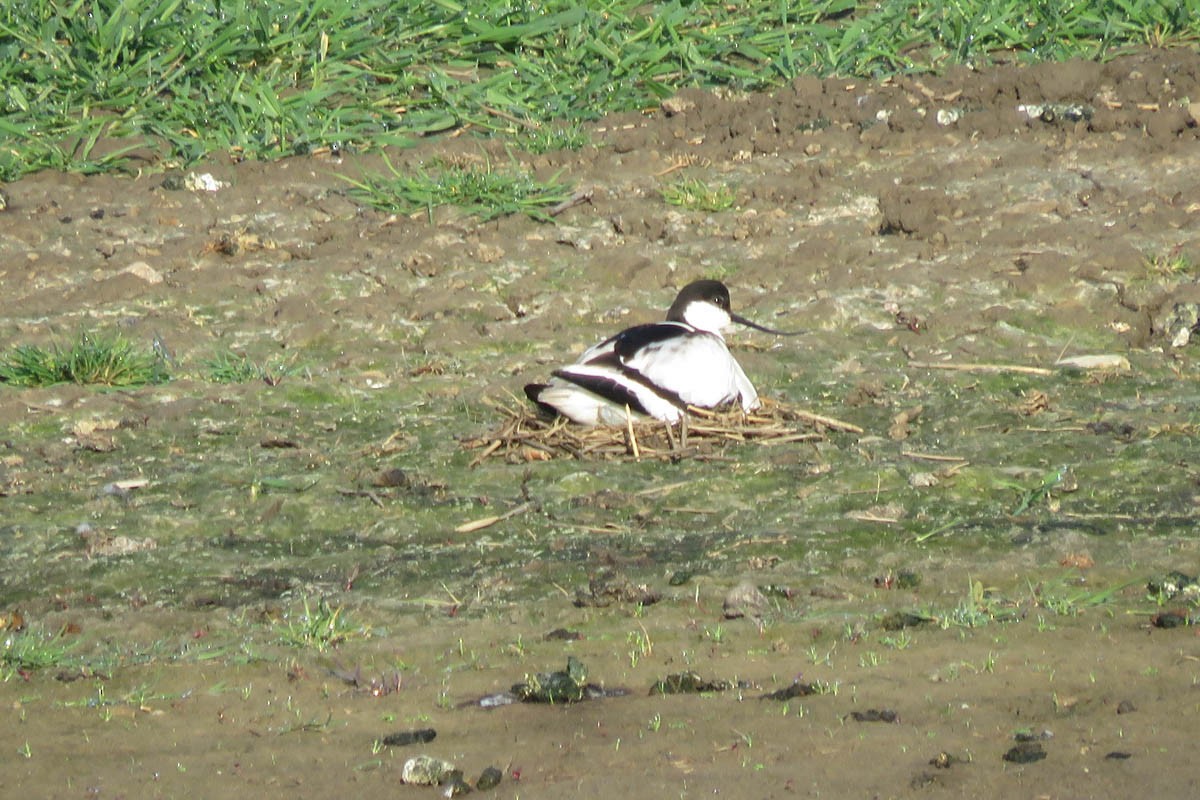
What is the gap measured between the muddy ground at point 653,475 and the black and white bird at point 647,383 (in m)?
0.34

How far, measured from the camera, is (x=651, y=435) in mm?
6676

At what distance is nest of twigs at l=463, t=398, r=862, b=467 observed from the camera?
649cm

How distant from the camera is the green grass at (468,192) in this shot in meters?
9.08

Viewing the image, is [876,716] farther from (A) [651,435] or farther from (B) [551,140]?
(B) [551,140]

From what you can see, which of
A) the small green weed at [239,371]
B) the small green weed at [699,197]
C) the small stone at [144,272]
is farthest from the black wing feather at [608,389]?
the small stone at [144,272]

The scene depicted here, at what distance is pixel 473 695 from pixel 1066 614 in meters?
1.51

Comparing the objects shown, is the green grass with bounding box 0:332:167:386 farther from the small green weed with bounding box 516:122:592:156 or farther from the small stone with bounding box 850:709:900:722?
the small stone with bounding box 850:709:900:722

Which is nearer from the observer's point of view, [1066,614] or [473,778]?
[473,778]

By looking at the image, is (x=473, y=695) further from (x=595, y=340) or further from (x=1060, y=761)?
(x=595, y=340)

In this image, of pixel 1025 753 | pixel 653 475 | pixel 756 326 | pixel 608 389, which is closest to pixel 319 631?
pixel 1025 753

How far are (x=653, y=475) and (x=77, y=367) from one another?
2622 millimetres

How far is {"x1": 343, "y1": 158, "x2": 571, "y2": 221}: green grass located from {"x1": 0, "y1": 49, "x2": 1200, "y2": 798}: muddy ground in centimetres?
13

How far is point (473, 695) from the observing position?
4.07 meters

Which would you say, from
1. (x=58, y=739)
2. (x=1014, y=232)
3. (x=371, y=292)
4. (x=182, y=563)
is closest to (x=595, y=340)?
(x=371, y=292)
